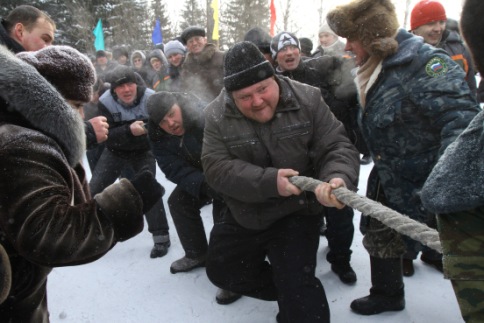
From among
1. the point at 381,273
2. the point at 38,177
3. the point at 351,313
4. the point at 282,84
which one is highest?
the point at 282,84

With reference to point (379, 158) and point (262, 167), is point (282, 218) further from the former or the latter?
point (379, 158)

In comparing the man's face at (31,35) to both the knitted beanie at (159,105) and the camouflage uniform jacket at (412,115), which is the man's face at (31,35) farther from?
the camouflage uniform jacket at (412,115)

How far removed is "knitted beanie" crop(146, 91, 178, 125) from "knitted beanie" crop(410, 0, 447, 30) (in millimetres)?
2238

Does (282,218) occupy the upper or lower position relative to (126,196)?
lower

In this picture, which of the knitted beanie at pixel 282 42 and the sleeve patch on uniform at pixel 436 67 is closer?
the sleeve patch on uniform at pixel 436 67

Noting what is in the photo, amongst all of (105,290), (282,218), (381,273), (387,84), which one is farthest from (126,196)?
(105,290)

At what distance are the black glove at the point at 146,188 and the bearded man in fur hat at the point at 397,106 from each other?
1.37 meters

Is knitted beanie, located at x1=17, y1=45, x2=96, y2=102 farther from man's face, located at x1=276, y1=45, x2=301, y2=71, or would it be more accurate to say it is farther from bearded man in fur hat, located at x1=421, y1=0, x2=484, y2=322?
man's face, located at x1=276, y1=45, x2=301, y2=71

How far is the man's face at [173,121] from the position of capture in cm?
324

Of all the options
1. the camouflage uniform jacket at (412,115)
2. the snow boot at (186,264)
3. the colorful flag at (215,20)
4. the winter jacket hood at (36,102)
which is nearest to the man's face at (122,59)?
the colorful flag at (215,20)

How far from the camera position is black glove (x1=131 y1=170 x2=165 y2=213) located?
1624 mm

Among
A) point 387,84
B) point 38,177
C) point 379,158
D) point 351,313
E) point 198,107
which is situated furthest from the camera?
point 198,107

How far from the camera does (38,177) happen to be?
1247mm

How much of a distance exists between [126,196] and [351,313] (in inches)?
72.4
